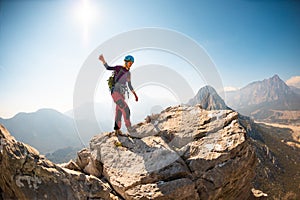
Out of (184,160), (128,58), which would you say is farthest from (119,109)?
(184,160)

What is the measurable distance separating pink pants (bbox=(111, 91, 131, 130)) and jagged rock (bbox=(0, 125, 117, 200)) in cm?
567

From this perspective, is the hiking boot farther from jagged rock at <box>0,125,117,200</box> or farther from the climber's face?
jagged rock at <box>0,125,117,200</box>

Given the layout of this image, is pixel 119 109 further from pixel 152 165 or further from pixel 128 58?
pixel 152 165

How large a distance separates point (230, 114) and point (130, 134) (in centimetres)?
754

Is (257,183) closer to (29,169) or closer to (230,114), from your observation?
(230,114)

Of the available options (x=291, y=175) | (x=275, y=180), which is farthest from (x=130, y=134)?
(x=291, y=175)

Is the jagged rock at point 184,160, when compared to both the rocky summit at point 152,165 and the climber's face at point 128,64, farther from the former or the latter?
the climber's face at point 128,64

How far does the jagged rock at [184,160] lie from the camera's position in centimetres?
912

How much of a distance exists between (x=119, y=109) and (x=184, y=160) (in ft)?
19.1

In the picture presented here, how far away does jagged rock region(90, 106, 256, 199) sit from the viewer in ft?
29.9

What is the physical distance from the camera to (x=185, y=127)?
1265 centimetres

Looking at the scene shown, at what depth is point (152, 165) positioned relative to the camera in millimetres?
9781

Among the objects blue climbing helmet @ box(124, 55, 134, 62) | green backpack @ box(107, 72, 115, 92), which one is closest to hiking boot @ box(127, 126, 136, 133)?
green backpack @ box(107, 72, 115, 92)

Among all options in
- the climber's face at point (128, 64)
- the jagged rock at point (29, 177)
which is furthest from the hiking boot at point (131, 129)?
the jagged rock at point (29, 177)
